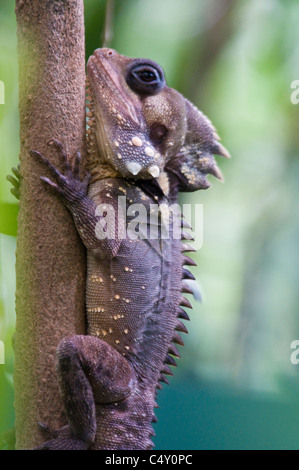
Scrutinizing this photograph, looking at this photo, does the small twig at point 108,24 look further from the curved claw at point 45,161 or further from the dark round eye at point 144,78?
the curved claw at point 45,161

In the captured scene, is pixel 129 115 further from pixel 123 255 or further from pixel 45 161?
pixel 123 255

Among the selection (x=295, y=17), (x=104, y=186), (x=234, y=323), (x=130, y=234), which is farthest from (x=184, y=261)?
(x=295, y=17)

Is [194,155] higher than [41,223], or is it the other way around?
[194,155]

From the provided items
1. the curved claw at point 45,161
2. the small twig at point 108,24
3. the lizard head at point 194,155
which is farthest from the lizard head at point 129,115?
the small twig at point 108,24

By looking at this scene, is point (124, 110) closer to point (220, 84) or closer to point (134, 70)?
point (134, 70)

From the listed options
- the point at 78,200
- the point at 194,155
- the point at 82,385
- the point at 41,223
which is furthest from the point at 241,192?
the point at 82,385

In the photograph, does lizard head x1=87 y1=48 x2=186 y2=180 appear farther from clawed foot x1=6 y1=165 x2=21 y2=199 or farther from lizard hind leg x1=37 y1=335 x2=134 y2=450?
lizard hind leg x1=37 y1=335 x2=134 y2=450

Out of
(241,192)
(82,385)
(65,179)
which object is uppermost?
(241,192)
